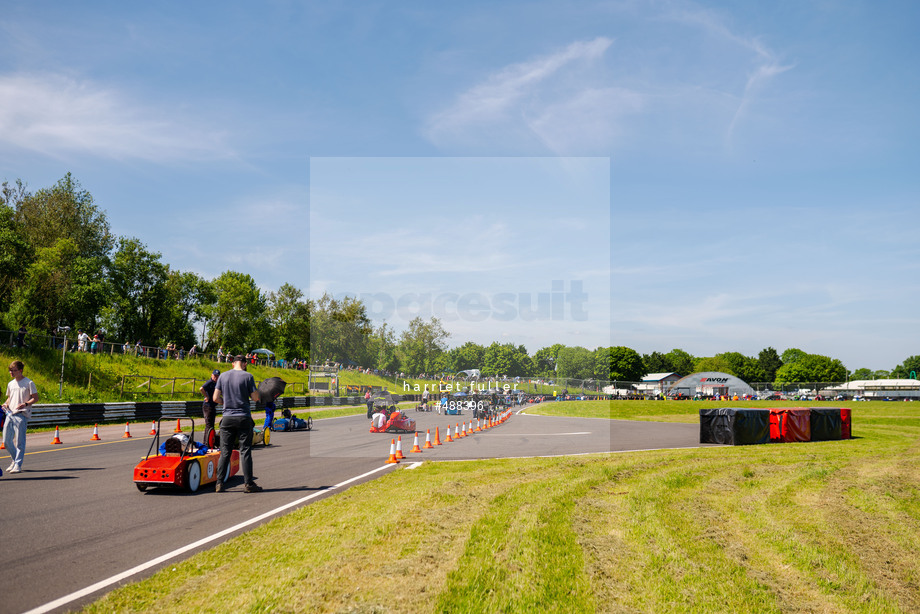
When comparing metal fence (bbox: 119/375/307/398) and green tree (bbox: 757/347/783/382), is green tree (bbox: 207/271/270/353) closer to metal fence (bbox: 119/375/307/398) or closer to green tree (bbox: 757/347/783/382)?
metal fence (bbox: 119/375/307/398)

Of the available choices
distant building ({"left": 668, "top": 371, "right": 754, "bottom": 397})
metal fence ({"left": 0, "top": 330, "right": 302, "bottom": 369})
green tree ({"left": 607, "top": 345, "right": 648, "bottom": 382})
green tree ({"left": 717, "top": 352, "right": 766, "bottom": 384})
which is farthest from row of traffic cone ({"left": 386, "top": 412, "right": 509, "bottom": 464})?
green tree ({"left": 717, "top": 352, "right": 766, "bottom": 384})

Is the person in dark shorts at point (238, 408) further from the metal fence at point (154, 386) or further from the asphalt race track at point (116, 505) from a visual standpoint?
the metal fence at point (154, 386)

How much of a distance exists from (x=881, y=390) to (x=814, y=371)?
64.0 meters

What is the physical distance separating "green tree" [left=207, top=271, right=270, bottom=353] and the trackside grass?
76.4 metres

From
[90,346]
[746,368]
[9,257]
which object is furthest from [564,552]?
[746,368]

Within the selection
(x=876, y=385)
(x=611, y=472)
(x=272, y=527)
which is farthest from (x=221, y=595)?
(x=876, y=385)

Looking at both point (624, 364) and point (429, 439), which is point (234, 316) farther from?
point (624, 364)

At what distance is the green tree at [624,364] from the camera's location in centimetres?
16974

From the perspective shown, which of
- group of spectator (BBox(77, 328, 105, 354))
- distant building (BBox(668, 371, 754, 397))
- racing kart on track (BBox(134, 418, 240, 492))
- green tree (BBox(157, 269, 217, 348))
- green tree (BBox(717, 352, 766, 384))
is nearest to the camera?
racing kart on track (BBox(134, 418, 240, 492))

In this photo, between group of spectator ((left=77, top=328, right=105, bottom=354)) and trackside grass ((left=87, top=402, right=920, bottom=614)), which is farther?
group of spectator ((left=77, top=328, right=105, bottom=354))

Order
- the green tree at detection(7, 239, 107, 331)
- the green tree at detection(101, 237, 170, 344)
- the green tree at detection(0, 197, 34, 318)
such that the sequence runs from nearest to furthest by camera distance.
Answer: the green tree at detection(0, 197, 34, 318) → the green tree at detection(7, 239, 107, 331) → the green tree at detection(101, 237, 170, 344)

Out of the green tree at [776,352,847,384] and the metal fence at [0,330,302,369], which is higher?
the metal fence at [0,330,302,369]

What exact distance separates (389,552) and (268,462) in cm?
944

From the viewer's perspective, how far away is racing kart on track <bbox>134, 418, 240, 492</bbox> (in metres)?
9.71
